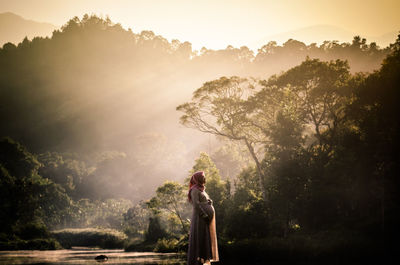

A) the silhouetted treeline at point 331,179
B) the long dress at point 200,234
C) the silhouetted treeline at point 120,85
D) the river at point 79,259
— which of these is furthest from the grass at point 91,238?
the long dress at point 200,234

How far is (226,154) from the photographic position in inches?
3162

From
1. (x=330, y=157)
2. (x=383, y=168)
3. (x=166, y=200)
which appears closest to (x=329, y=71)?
(x=330, y=157)

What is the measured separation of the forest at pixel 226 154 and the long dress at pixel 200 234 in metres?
14.5

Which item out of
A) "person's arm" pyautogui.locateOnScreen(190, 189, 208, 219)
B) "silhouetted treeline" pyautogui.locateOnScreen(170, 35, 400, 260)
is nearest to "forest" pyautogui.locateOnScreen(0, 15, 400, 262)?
"silhouetted treeline" pyautogui.locateOnScreen(170, 35, 400, 260)

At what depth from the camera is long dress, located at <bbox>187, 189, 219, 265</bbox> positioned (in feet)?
29.1

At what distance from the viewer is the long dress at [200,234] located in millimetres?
8883

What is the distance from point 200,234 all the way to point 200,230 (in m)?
0.09

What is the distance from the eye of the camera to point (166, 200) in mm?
41812

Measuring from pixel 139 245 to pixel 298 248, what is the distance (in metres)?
27.7

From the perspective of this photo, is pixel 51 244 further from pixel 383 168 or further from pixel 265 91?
pixel 383 168

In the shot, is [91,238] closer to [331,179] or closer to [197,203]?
[331,179]

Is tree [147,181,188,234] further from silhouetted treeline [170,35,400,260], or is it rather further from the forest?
silhouetted treeline [170,35,400,260]

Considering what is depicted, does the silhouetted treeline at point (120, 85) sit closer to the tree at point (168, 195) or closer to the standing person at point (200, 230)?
the tree at point (168, 195)

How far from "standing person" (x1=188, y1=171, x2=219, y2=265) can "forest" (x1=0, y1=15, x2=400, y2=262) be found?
47.4ft
